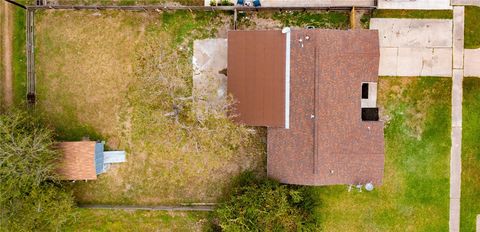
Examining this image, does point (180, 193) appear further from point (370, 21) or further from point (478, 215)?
point (478, 215)

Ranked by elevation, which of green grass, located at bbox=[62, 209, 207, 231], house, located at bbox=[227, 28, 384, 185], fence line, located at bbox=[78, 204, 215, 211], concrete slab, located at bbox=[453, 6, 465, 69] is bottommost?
green grass, located at bbox=[62, 209, 207, 231]

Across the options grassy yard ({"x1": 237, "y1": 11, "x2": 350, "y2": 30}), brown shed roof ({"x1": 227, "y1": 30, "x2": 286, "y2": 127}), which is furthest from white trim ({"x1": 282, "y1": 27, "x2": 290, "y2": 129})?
grassy yard ({"x1": 237, "y1": 11, "x2": 350, "y2": 30})

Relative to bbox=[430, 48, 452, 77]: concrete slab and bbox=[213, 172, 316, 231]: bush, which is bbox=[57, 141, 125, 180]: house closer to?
bbox=[213, 172, 316, 231]: bush

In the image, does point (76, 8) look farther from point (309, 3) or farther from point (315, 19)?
point (315, 19)

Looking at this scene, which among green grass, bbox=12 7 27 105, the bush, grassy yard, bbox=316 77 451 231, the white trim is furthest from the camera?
green grass, bbox=12 7 27 105

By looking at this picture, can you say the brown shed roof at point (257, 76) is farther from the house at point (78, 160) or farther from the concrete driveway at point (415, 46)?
the house at point (78, 160)

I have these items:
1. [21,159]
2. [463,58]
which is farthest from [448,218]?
[21,159]

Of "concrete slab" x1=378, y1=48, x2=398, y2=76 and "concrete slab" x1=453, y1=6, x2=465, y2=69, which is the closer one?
"concrete slab" x1=453, y1=6, x2=465, y2=69

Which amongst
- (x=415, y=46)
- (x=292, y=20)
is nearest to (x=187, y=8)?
(x=292, y=20)
